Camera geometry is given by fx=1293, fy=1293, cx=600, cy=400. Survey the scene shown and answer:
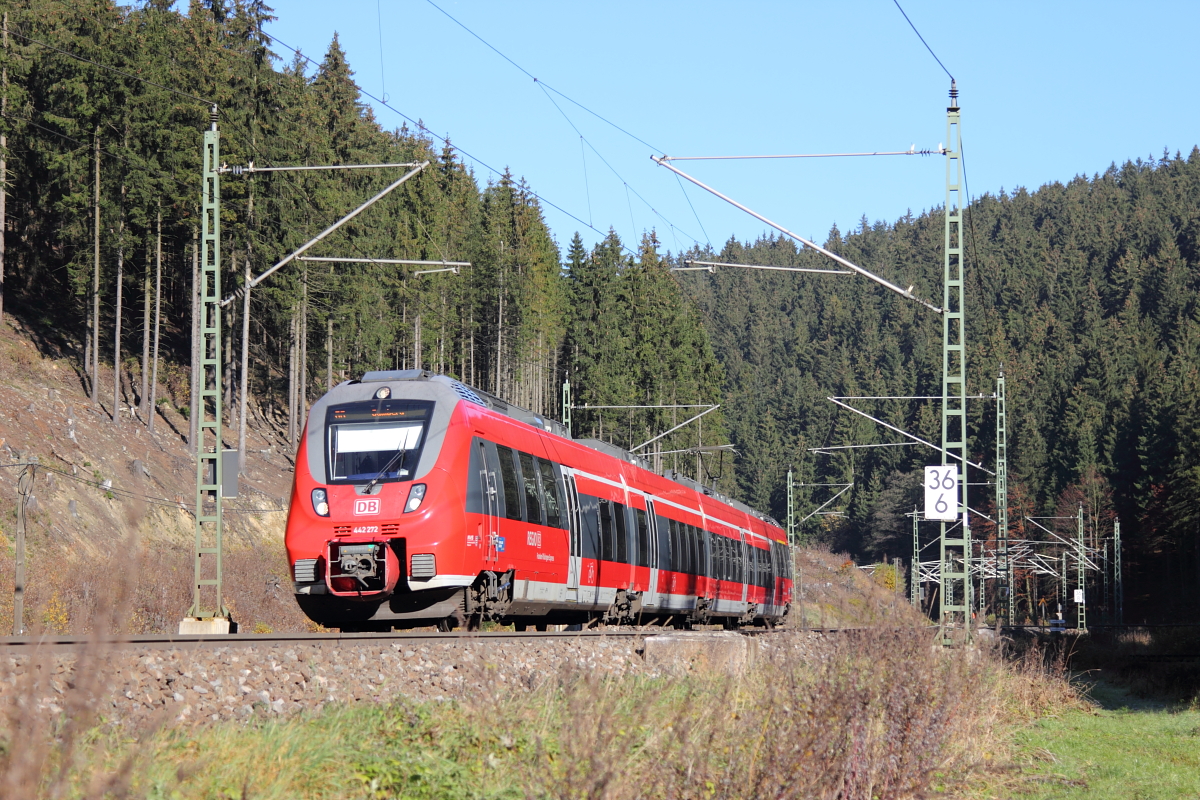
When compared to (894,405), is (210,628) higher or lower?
lower

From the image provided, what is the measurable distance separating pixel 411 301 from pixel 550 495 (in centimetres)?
4879

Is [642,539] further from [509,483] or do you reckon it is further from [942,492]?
[509,483]

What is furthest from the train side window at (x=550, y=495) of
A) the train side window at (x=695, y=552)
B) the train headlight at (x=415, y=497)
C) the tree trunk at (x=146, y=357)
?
the tree trunk at (x=146, y=357)

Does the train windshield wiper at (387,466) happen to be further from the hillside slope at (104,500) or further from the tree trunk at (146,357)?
the tree trunk at (146,357)

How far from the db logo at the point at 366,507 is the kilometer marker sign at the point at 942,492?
28.2ft

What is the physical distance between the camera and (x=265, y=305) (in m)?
58.1

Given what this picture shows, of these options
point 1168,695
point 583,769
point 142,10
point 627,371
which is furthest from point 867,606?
point 627,371

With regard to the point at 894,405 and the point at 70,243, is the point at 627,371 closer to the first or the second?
the point at 70,243

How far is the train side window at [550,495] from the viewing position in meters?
19.2

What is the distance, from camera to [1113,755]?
16766 mm

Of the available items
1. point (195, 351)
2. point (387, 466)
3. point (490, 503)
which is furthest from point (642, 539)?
point (195, 351)

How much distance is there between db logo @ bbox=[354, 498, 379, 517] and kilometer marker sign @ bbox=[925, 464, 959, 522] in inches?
339

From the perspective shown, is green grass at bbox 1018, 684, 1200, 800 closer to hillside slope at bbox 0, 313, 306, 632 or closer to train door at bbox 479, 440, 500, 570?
train door at bbox 479, 440, 500, 570

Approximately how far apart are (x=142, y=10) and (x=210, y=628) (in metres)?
48.1
